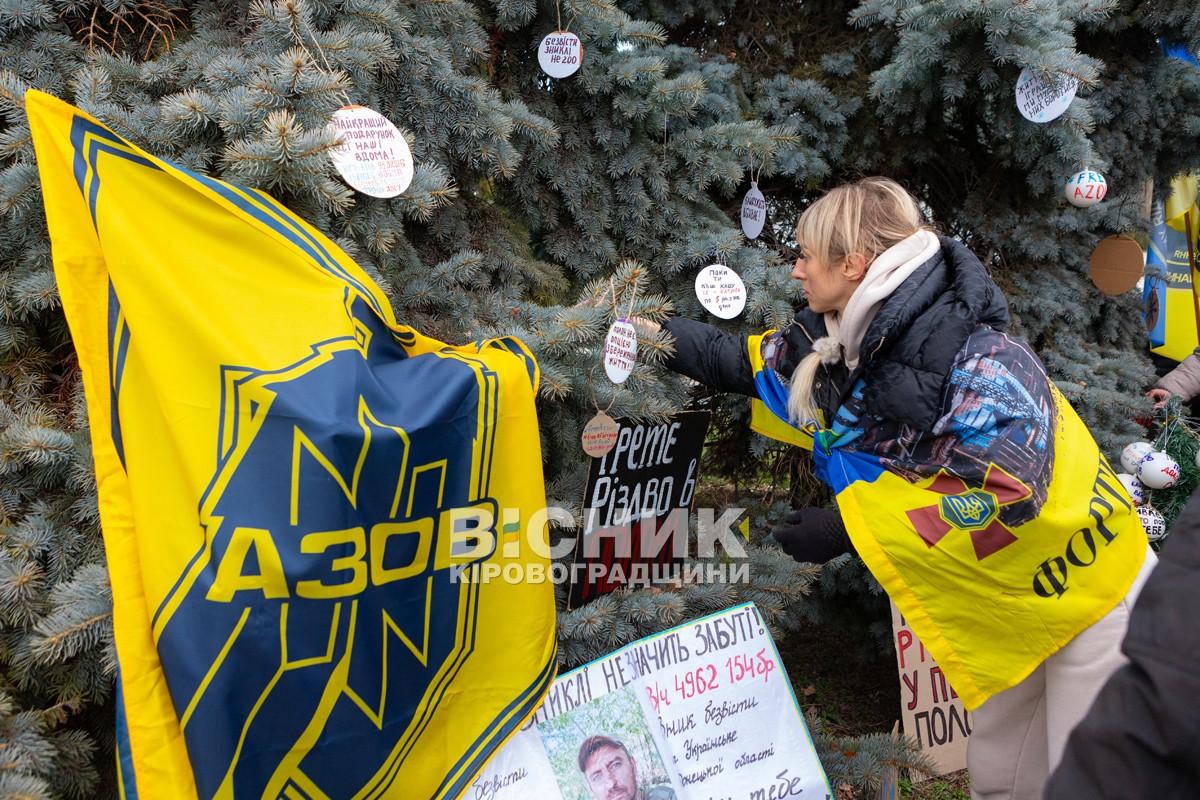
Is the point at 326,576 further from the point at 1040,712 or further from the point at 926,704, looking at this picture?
the point at 926,704

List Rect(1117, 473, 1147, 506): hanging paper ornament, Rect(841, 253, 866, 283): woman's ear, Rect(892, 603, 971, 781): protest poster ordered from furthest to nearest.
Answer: Rect(1117, 473, 1147, 506): hanging paper ornament, Rect(892, 603, 971, 781): protest poster, Rect(841, 253, 866, 283): woman's ear

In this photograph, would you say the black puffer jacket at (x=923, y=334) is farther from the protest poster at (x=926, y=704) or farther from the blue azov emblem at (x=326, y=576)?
the protest poster at (x=926, y=704)

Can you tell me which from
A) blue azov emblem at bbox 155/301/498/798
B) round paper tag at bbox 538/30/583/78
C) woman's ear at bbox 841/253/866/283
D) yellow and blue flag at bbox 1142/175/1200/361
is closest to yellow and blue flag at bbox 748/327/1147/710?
woman's ear at bbox 841/253/866/283

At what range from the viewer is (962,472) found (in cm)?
198

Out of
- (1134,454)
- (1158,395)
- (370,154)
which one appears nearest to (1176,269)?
(1158,395)

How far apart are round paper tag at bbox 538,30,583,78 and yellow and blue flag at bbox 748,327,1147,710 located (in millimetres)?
1408

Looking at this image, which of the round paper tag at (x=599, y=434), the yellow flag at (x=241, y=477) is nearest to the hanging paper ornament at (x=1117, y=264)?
the round paper tag at (x=599, y=434)

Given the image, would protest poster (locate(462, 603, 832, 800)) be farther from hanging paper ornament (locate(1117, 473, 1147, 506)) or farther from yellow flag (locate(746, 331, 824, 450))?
hanging paper ornament (locate(1117, 473, 1147, 506))

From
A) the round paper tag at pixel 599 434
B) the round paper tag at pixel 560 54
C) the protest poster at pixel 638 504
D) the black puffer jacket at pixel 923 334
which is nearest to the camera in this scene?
the black puffer jacket at pixel 923 334

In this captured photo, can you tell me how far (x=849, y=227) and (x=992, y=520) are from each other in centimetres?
81

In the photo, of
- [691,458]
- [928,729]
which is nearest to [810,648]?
[928,729]

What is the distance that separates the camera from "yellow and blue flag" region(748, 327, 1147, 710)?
77.4 inches

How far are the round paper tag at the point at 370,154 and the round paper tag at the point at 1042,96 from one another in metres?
2.31

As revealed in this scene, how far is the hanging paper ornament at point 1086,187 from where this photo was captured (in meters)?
3.52
